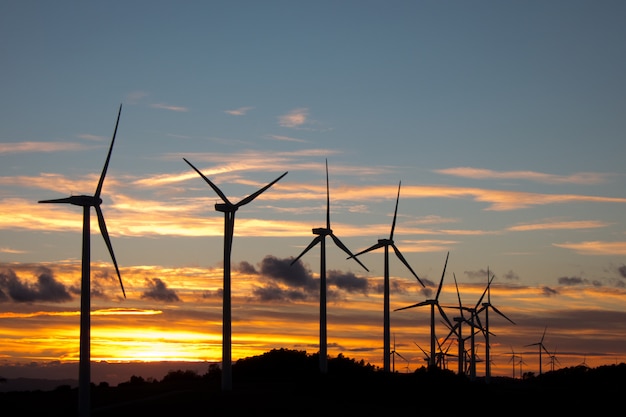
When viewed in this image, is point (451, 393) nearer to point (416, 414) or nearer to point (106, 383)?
point (416, 414)

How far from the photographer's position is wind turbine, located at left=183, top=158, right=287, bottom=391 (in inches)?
4808

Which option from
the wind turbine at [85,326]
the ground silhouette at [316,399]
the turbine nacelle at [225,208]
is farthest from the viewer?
the turbine nacelle at [225,208]

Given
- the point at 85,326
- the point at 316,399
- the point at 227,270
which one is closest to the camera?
the point at 85,326

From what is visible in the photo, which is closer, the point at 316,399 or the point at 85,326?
the point at 85,326

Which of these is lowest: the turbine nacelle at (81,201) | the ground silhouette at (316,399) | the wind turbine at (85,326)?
the ground silhouette at (316,399)

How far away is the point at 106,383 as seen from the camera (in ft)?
606

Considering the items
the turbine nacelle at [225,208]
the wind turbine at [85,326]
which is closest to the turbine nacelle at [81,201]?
the wind turbine at [85,326]

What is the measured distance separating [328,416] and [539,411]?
59225 millimetres

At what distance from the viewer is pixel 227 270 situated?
12388 cm

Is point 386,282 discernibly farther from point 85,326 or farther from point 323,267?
point 85,326

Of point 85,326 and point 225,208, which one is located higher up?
point 225,208

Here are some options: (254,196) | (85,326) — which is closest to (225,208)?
(254,196)

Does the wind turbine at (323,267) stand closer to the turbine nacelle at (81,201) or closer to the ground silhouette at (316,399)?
the ground silhouette at (316,399)

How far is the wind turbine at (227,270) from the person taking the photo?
12212cm
